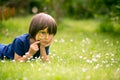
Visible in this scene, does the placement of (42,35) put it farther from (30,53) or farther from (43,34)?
(30,53)

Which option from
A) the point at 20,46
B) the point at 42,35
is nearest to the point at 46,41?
the point at 42,35

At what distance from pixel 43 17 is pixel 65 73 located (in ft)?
4.47

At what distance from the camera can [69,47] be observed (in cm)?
938

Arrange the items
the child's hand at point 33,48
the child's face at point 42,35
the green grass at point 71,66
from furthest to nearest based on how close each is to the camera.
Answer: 1. the child's face at point 42,35
2. the child's hand at point 33,48
3. the green grass at point 71,66

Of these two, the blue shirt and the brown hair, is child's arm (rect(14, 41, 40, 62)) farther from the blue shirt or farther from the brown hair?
the brown hair

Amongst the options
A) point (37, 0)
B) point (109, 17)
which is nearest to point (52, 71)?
point (109, 17)

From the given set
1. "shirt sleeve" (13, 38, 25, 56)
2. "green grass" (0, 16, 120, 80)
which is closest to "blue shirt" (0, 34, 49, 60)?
"shirt sleeve" (13, 38, 25, 56)

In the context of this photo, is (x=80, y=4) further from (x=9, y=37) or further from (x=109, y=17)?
(x=9, y=37)

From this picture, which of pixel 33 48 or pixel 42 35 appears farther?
pixel 42 35

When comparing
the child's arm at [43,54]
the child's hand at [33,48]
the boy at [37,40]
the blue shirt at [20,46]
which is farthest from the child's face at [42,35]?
the blue shirt at [20,46]

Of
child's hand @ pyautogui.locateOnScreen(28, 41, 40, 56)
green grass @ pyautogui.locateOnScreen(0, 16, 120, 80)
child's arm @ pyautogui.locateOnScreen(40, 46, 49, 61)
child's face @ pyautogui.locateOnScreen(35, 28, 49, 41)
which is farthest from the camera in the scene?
child's arm @ pyautogui.locateOnScreen(40, 46, 49, 61)

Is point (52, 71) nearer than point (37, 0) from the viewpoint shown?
Yes

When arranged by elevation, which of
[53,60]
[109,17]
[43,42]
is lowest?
[109,17]

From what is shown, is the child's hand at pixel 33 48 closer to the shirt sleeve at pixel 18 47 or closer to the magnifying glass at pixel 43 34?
the magnifying glass at pixel 43 34
